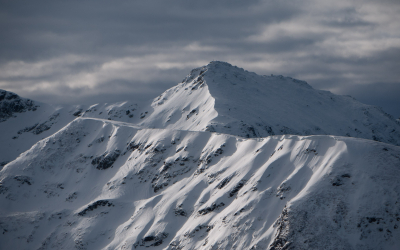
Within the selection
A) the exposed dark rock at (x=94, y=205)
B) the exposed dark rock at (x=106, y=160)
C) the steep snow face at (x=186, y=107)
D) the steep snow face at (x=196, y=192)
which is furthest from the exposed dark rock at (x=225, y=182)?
the exposed dark rock at (x=106, y=160)

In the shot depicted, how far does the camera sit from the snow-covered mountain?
48.9 meters

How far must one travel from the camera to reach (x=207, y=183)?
223ft

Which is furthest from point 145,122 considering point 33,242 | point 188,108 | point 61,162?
point 33,242

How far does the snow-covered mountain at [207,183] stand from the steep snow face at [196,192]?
200 mm

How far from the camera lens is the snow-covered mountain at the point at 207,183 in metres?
48.9

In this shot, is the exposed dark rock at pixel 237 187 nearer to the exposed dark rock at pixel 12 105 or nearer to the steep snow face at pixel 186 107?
the steep snow face at pixel 186 107

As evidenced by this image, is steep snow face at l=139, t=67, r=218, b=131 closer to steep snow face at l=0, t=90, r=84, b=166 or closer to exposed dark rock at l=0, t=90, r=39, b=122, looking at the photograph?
steep snow face at l=0, t=90, r=84, b=166

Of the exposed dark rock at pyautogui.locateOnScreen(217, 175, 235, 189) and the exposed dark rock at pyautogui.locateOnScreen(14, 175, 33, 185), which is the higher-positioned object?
the exposed dark rock at pyautogui.locateOnScreen(14, 175, 33, 185)

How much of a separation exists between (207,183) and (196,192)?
105 inches

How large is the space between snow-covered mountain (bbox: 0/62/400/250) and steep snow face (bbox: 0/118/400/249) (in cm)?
20

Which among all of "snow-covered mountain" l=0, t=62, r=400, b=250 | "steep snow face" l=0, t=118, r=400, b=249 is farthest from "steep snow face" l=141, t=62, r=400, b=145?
"steep snow face" l=0, t=118, r=400, b=249

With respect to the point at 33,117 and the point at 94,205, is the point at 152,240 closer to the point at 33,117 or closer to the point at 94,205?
the point at 94,205

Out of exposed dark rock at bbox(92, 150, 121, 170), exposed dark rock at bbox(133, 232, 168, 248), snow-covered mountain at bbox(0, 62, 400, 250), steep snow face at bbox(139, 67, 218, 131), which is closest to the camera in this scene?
snow-covered mountain at bbox(0, 62, 400, 250)

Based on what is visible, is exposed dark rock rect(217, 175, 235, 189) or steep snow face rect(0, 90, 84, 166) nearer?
exposed dark rock rect(217, 175, 235, 189)
